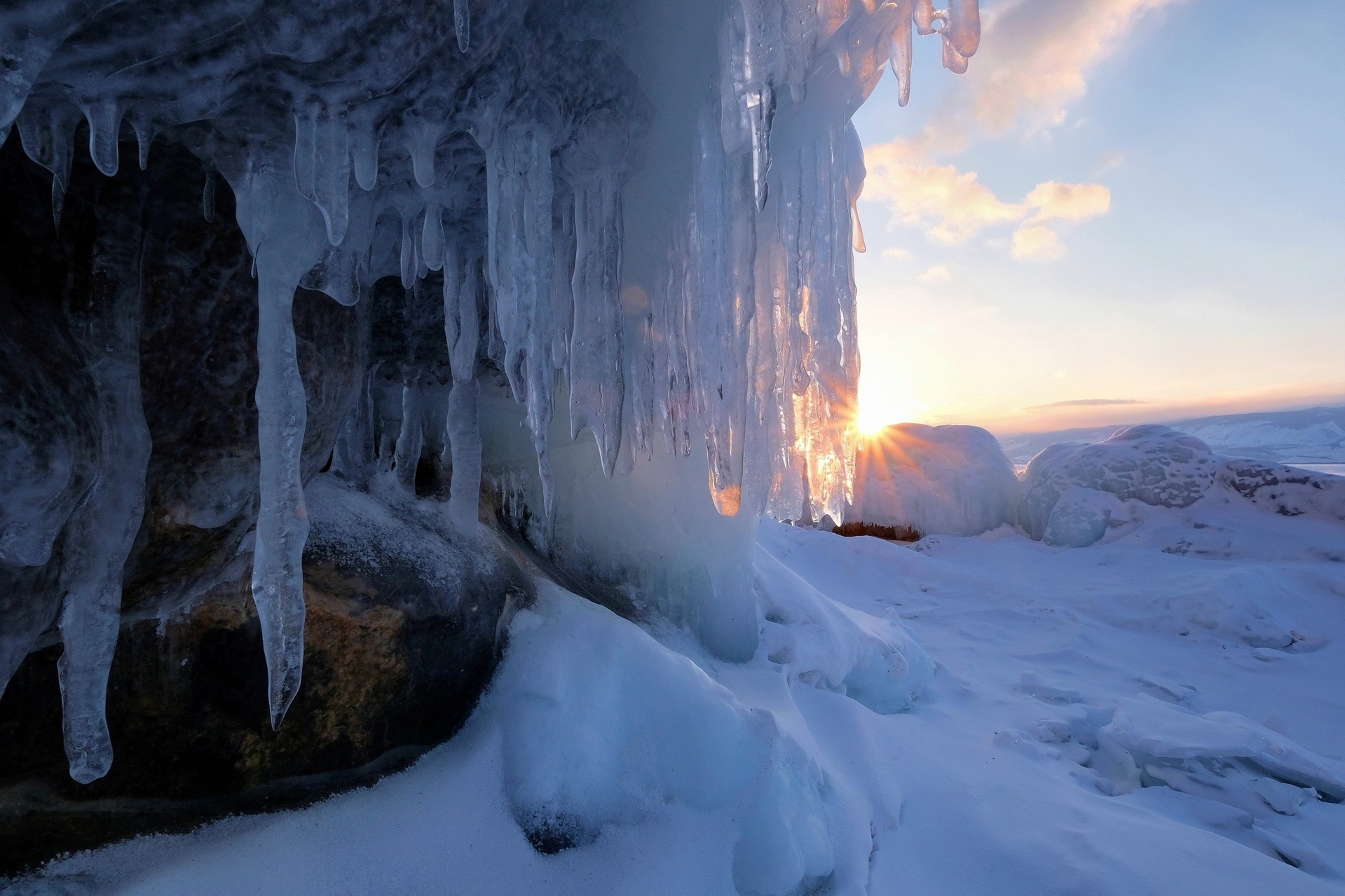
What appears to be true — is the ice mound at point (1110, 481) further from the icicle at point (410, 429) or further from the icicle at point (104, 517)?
the icicle at point (104, 517)

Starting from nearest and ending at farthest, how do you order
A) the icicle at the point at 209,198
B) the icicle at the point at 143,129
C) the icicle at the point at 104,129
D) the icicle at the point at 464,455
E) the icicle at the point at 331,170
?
the icicle at the point at 104,129
the icicle at the point at 143,129
the icicle at the point at 331,170
the icicle at the point at 209,198
the icicle at the point at 464,455

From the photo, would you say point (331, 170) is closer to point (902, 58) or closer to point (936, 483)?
point (902, 58)

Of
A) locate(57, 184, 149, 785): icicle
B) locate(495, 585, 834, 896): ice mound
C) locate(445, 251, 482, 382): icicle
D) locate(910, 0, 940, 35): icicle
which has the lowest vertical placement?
locate(495, 585, 834, 896): ice mound

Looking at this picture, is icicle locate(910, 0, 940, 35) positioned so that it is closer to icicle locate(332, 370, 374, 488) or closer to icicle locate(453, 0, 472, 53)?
icicle locate(453, 0, 472, 53)

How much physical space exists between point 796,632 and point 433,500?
2228 mm

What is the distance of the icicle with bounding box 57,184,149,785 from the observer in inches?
58.9

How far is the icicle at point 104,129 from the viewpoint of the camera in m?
1.27

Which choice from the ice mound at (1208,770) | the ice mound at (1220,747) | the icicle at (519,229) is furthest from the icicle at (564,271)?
the ice mound at (1220,747)

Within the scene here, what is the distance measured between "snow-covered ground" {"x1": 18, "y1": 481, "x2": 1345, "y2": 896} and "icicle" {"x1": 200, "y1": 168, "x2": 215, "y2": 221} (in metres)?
1.59

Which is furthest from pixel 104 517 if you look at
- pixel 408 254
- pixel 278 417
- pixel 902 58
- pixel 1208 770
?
pixel 1208 770

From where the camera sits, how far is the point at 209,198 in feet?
5.50

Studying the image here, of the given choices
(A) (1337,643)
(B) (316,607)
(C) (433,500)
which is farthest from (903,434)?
(B) (316,607)

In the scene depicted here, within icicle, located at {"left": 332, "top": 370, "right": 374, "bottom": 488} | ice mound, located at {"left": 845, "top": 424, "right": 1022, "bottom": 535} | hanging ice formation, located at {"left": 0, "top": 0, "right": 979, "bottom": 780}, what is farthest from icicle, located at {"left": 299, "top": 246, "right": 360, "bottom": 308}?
ice mound, located at {"left": 845, "top": 424, "right": 1022, "bottom": 535}

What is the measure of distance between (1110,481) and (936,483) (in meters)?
2.43
